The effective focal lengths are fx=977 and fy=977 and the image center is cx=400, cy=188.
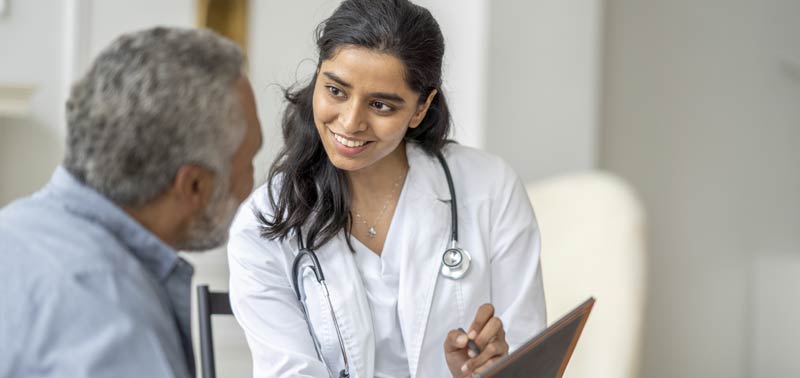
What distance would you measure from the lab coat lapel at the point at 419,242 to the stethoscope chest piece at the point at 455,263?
2cm

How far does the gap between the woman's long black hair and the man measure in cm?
54

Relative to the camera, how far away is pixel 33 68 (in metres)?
3.51

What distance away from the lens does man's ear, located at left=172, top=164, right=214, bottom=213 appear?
3.43ft

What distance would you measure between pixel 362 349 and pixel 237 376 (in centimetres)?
198

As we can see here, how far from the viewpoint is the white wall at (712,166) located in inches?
125

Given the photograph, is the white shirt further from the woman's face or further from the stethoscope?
the woman's face

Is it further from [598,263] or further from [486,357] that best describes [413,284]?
[598,263]

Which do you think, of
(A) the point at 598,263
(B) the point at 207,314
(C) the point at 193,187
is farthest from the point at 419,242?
(C) the point at 193,187

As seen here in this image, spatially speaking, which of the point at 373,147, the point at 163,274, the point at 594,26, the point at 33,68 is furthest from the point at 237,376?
the point at 163,274

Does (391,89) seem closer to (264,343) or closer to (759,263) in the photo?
(264,343)

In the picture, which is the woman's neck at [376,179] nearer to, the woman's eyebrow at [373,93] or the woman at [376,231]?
the woman at [376,231]

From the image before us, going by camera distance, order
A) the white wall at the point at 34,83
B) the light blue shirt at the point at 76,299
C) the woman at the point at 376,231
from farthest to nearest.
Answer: the white wall at the point at 34,83, the woman at the point at 376,231, the light blue shirt at the point at 76,299

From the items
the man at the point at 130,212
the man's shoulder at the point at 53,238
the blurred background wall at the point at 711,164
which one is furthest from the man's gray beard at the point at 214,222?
the blurred background wall at the point at 711,164

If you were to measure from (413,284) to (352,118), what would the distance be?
1.09ft
